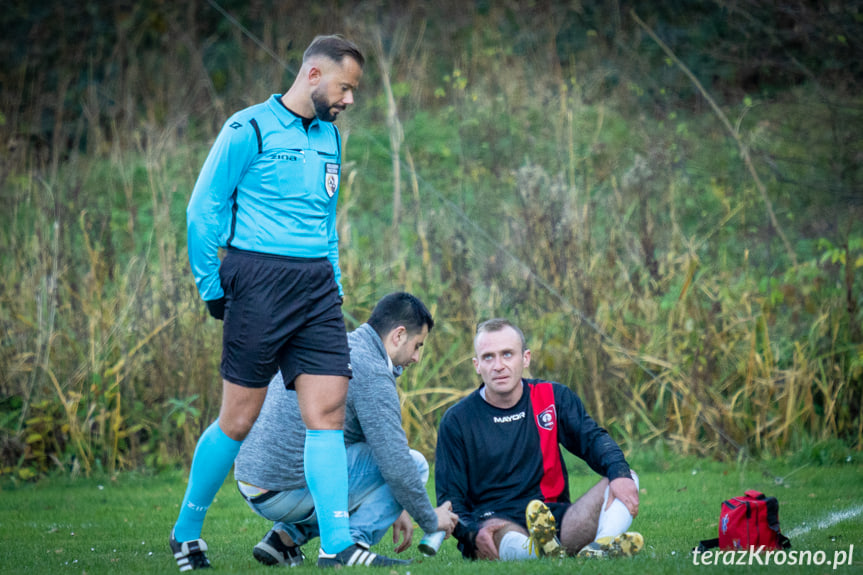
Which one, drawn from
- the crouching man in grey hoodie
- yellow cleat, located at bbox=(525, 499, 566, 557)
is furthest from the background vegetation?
yellow cleat, located at bbox=(525, 499, 566, 557)

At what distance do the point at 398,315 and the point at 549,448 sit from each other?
2.98ft

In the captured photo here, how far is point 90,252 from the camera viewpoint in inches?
281

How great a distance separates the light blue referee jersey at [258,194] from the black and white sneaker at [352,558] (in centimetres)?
103

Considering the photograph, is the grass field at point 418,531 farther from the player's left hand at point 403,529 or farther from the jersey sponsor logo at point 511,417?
the jersey sponsor logo at point 511,417

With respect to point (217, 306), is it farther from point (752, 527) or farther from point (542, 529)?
point (752, 527)

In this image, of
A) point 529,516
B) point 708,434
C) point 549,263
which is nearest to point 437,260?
point 549,263

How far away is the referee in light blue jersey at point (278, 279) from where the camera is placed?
3635mm

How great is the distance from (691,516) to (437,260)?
10.3 ft

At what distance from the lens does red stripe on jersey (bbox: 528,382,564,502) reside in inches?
169

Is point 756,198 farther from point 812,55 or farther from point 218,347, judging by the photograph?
point 218,347

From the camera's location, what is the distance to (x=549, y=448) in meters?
4.28

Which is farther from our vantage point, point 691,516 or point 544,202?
point 544,202

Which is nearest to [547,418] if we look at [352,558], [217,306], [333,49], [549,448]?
[549,448]

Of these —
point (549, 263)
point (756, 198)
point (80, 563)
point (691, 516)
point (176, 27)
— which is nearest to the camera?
point (80, 563)
